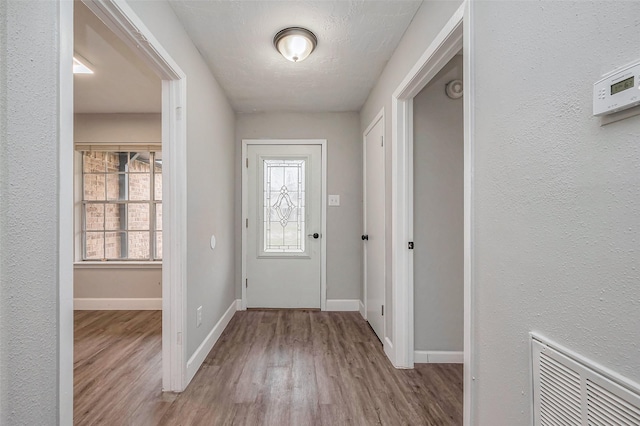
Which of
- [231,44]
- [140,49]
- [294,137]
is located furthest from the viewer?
[294,137]

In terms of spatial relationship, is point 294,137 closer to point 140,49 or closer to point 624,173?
point 140,49

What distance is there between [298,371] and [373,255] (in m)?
1.27

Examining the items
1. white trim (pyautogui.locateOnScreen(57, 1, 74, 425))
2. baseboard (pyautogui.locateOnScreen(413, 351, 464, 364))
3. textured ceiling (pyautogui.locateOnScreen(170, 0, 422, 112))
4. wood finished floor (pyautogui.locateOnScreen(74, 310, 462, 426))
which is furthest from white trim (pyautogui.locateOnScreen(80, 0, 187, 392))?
baseboard (pyautogui.locateOnScreen(413, 351, 464, 364))

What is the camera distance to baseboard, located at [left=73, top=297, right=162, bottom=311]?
3.56m

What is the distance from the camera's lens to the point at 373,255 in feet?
9.55

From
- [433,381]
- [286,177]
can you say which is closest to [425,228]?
[433,381]

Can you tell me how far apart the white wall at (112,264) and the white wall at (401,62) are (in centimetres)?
275

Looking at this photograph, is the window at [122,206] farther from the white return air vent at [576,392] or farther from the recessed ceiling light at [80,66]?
the white return air vent at [576,392]

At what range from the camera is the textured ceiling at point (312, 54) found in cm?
177

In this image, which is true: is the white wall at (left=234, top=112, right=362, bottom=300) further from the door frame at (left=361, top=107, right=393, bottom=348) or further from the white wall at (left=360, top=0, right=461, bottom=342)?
the white wall at (left=360, top=0, right=461, bottom=342)

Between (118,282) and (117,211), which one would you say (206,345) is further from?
(117,211)

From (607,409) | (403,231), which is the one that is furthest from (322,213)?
(607,409)

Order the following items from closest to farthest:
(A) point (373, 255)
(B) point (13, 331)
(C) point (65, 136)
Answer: (B) point (13, 331), (C) point (65, 136), (A) point (373, 255)

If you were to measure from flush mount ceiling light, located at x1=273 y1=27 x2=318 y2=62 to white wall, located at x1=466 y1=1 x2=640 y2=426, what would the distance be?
1.14 m
